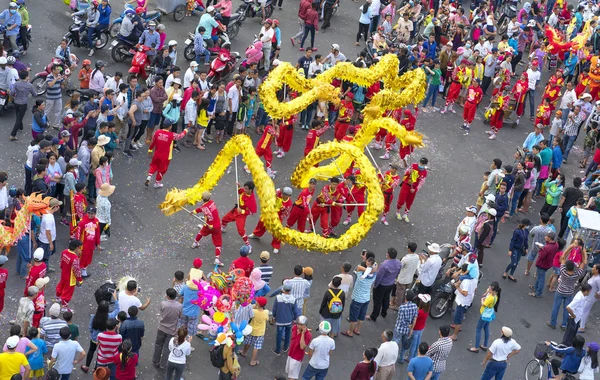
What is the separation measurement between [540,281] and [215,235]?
711 cm

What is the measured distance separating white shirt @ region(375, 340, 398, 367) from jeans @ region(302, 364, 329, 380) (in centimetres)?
92

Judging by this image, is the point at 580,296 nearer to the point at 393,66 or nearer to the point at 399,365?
the point at 399,365

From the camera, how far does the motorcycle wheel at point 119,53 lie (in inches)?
965

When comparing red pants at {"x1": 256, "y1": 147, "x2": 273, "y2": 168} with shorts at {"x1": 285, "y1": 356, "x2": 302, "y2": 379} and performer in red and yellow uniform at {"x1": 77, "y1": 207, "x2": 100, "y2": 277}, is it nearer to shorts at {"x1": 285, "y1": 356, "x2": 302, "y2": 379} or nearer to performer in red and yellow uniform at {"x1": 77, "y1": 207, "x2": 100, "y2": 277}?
performer in red and yellow uniform at {"x1": 77, "y1": 207, "x2": 100, "y2": 277}

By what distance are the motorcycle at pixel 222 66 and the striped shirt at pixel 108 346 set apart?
11450 millimetres

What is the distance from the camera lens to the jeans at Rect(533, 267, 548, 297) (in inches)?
759

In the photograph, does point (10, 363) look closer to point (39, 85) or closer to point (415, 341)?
point (415, 341)

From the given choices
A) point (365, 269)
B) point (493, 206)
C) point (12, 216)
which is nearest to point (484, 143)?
point (493, 206)

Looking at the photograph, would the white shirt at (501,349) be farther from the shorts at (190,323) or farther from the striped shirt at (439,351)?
the shorts at (190,323)

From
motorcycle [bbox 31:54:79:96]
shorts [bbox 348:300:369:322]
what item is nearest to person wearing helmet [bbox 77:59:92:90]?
motorcycle [bbox 31:54:79:96]

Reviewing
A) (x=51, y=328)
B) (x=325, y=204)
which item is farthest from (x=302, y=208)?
(x=51, y=328)

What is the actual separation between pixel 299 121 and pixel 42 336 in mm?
11650

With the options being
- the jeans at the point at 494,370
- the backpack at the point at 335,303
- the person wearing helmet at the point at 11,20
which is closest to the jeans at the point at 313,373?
the backpack at the point at 335,303

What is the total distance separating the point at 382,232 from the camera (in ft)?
67.6
